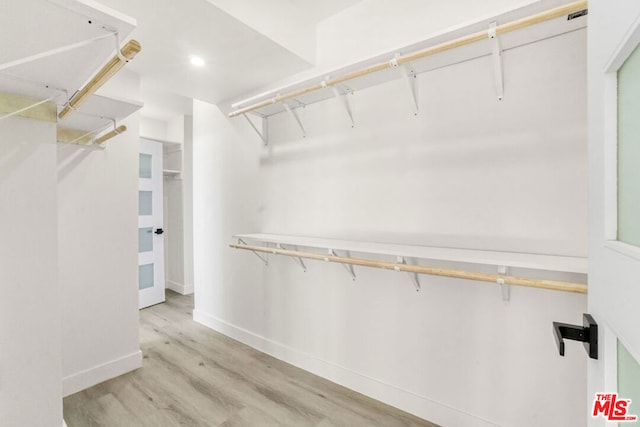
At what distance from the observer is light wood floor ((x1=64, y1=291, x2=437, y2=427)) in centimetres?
181

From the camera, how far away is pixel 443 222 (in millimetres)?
1691

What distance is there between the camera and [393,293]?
1.90 meters

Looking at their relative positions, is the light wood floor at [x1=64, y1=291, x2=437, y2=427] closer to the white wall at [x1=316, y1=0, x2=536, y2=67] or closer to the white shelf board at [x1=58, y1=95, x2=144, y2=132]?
the white shelf board at [x1=58, y1=95, x2=144, y2=132]

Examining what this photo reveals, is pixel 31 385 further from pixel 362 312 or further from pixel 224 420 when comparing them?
pixel 362 312

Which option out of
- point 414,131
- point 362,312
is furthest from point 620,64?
point 362,312

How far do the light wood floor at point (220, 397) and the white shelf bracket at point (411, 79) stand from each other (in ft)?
6.18

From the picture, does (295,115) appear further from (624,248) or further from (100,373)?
(100,373)

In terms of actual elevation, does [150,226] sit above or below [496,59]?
below

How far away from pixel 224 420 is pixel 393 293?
4.26 ft

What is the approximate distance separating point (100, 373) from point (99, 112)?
6.25ft

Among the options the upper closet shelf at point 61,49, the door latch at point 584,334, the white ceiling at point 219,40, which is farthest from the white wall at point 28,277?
the door latch at point 584,334

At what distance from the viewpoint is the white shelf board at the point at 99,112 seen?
58.2 inches

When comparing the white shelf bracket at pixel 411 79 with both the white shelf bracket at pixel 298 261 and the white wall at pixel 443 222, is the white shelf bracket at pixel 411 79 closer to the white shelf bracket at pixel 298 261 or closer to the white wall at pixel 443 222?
the white wall at pixel 443 222

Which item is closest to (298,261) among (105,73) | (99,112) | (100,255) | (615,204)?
(100,255)
